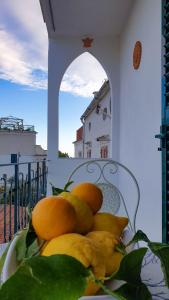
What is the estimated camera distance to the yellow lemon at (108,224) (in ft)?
1.95

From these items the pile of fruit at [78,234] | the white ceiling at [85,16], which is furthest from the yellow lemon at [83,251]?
the white ceiling at [85,16]

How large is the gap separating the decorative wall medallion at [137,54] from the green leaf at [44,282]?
2741 mm

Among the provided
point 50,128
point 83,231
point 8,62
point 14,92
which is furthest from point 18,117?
point 83,231

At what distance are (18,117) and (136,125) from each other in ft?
45.5

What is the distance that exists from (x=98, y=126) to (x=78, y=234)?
8.27m

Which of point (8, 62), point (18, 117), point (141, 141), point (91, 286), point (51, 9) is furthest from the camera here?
point (18, 117)

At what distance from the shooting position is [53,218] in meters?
0.49

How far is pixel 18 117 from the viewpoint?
53.7 feet

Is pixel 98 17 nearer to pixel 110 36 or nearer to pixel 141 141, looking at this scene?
pixel 110 36

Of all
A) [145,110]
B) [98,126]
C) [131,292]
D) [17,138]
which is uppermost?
[17,138]

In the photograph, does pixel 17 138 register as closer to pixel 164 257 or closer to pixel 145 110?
pixel 145 110

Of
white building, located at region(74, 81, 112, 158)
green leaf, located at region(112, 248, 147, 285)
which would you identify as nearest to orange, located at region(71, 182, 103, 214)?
green leaf, located at region(112, 248, 147, 285)

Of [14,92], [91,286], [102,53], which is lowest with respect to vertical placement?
[91,286]

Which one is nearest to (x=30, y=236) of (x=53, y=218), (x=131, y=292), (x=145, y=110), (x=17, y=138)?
(x=53, y=218)
